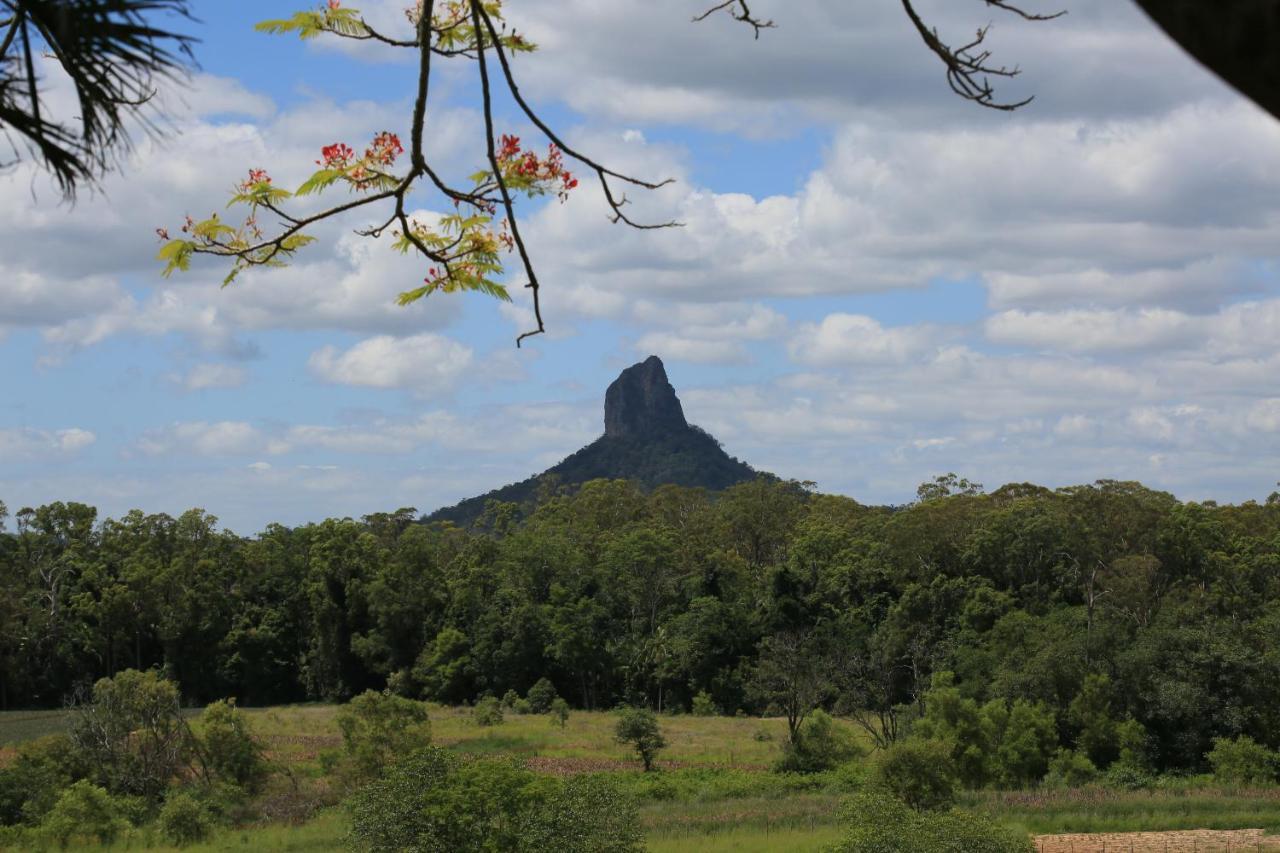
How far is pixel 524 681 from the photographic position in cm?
4450

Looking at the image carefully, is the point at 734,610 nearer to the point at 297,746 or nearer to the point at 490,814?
the point at 297,746

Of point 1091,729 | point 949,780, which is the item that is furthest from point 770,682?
point 949,780

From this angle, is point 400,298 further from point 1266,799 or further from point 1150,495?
point 1150,495

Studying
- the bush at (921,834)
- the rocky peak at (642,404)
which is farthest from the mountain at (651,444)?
the bush at (921,834)

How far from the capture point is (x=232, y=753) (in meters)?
27.3

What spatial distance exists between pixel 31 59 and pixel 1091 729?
103 feet

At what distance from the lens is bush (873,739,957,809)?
77.5ft

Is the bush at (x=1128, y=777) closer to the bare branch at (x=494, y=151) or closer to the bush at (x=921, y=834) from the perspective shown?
the bush at (x=921, y=834)

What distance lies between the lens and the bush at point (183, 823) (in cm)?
2336

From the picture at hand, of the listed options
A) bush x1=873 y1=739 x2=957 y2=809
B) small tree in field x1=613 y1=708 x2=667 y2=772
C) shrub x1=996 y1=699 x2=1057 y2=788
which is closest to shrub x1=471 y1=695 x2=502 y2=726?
small tree in field x1=613 y1=708 x2=667 y2=772

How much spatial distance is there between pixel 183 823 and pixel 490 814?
30.7 feet

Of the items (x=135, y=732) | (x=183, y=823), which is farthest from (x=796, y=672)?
(x=183, y=823)

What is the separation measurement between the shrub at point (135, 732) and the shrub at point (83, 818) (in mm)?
3347

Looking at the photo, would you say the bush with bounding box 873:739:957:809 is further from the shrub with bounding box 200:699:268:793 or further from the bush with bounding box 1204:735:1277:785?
the shrub with bounding box 200:699:268:793
